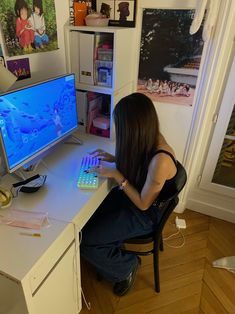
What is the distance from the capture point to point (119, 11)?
63.4 inches

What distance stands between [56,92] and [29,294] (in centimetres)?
98

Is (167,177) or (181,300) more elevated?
(167,177)

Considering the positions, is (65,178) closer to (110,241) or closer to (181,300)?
(110,241)

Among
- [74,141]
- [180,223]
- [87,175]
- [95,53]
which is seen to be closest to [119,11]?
[95,53]

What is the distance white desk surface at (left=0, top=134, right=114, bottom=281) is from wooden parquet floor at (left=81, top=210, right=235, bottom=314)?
0.64 m

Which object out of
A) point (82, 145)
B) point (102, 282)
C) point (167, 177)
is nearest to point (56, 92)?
point (82, 145)

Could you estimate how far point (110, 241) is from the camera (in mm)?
1322

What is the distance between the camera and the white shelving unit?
4.94 ft

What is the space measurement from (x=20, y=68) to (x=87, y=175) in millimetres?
688

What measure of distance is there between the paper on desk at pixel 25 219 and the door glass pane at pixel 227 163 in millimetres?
1461

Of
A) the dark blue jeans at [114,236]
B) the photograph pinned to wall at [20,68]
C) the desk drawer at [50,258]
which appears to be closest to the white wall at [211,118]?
the dark blue jeans at [114,236]

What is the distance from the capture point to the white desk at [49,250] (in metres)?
0.83

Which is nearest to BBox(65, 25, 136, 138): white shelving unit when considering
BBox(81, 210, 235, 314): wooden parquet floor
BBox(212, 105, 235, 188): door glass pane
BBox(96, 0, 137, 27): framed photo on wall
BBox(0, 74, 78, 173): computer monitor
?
BBox(96, 0, 137, 27): framed photo on wall

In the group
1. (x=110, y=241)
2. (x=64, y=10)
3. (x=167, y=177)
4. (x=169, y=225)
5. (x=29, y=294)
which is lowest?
(x=169, y=225)
